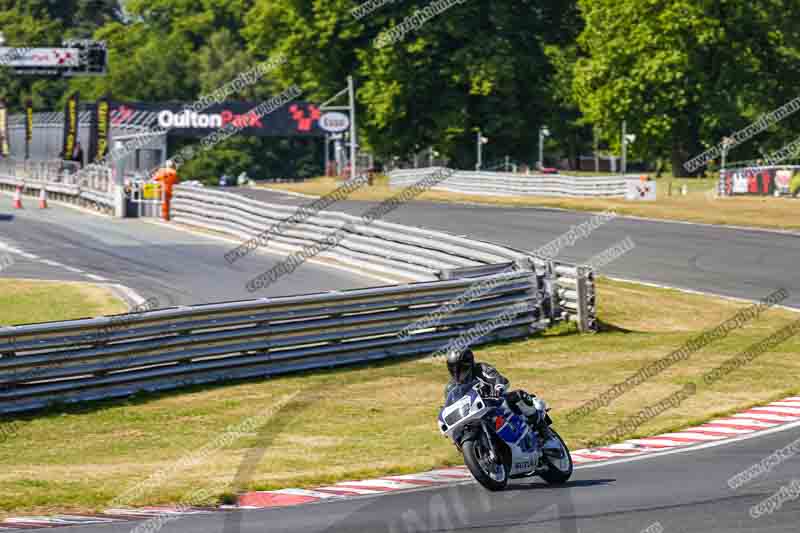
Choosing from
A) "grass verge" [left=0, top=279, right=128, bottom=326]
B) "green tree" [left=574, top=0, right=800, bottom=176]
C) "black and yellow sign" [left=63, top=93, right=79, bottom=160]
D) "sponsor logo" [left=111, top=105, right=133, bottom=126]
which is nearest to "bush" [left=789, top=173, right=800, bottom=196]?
"green tree" [left=574, top=0, right=800, bottom=176]

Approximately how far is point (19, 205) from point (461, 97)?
33353 millimetres

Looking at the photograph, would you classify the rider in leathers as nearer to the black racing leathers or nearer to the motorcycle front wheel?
the black racing leathers

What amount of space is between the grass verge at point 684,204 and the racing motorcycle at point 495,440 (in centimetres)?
3049

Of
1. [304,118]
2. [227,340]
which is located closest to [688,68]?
[304,118]

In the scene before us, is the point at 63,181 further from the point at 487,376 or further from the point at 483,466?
the point at 483,466

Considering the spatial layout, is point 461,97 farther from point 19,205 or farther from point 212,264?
point 212,264

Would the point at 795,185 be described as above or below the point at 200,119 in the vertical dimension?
below

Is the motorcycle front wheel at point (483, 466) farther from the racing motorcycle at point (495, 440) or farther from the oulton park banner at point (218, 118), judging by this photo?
the oulton park banner at point (218, 118)

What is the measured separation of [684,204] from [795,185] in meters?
4.38

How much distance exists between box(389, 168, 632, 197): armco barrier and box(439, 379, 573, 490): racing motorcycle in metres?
43.3

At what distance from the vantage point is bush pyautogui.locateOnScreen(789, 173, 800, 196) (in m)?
51.6

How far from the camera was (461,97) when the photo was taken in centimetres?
7412

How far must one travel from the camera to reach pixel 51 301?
22.1 metres

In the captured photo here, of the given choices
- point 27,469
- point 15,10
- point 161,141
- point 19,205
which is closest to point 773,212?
point 161,141
